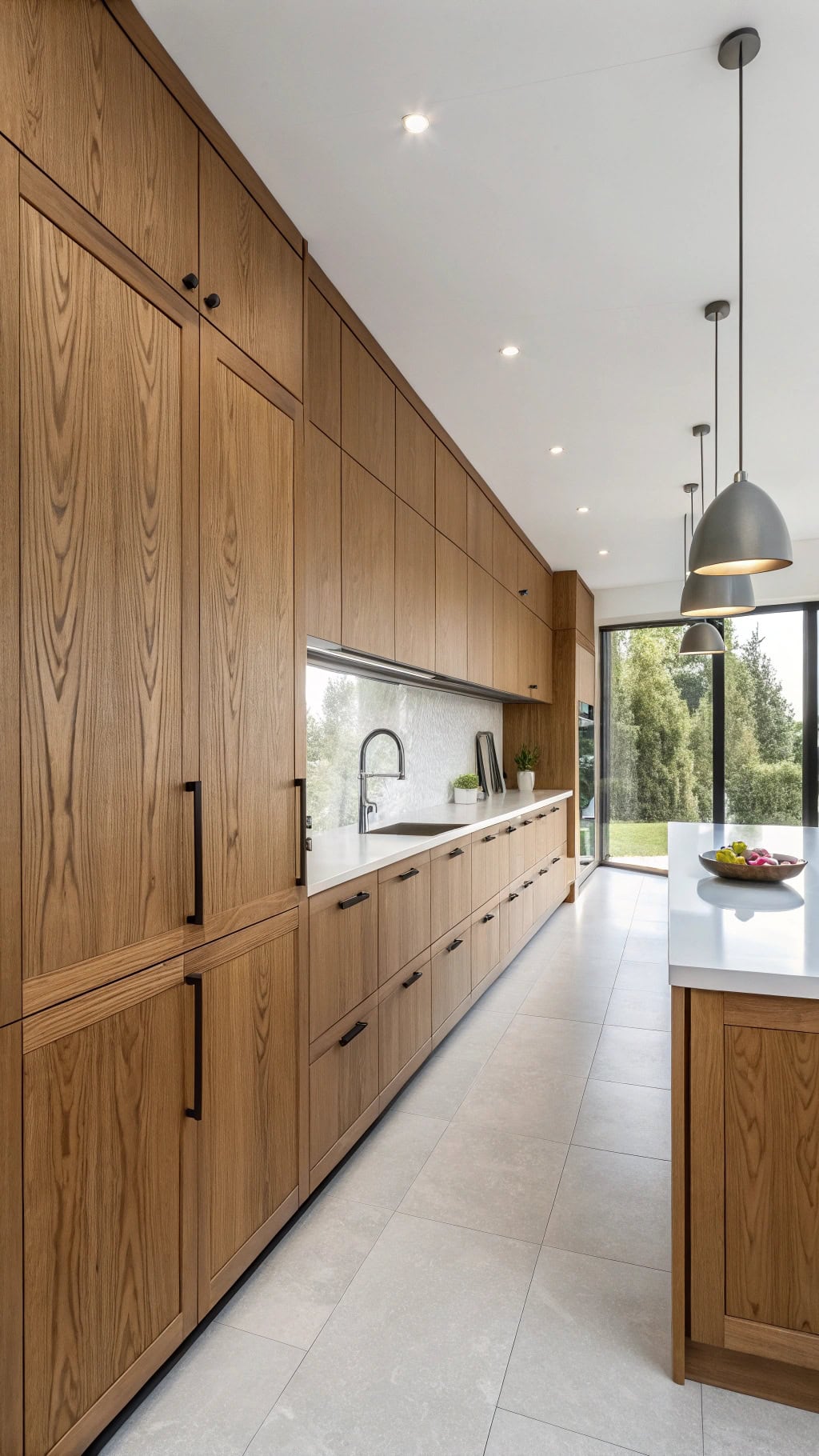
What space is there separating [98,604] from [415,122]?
1.36 meters

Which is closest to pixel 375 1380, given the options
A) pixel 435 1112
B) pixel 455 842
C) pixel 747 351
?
pixel 435 1112

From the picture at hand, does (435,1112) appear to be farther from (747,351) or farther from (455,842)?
(747,351)

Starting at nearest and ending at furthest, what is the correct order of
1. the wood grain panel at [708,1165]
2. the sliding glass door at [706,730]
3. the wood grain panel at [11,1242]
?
the wood grain panel at [11,1242] < the wood grain panel at [708,1165] < the sliding glass door at [706,730]

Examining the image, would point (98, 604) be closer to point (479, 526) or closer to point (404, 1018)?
point (404, 1018)

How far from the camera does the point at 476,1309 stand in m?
1.76

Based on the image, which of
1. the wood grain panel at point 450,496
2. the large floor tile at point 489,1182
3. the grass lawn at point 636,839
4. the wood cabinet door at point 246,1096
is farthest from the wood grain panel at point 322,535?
the grass lawn at point 636,839

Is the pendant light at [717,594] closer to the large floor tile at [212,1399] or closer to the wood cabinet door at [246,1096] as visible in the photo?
the wood cabinet door at [246,1096]

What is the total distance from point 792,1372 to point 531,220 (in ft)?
9.04

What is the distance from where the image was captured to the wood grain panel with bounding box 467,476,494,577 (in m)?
4.10

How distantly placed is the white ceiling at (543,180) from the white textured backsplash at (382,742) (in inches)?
51.2

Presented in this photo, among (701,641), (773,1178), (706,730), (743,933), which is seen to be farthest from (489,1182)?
(706,730)

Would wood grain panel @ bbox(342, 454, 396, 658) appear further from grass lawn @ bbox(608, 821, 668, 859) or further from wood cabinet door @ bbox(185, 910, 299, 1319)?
grass lawn @ bbox(608, 821, 668, 859)

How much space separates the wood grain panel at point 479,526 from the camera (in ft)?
13.4

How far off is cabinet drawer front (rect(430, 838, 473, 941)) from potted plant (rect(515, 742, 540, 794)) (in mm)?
2574
